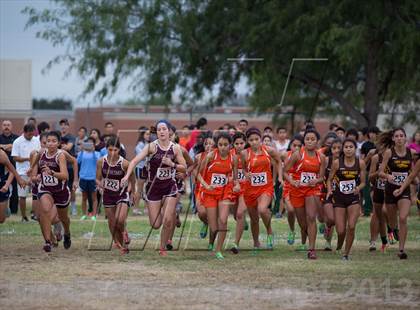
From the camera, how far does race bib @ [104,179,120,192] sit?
15.3 meters

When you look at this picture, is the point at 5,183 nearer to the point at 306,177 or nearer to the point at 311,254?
the point at 306,177

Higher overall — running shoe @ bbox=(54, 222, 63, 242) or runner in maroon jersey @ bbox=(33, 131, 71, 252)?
runner in maroon jersey @ bbox=(33, 131, 71, 252)

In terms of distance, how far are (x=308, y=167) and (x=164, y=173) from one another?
241cm

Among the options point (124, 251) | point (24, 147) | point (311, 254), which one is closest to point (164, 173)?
point (124, 251)

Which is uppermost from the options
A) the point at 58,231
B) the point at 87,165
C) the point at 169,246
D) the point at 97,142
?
the point at 97,142

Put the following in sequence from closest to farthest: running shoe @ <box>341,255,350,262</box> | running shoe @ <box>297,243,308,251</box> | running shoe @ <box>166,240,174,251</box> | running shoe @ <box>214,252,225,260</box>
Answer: running shoe @ <box>341,255,350,262</box> < running shoe @ <box>214,252,225,260</box> < running shoe @ <box>166,240,174,251</box> < running shoe @ <box>297,243,308,251</box>

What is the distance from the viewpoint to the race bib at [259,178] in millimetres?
15711

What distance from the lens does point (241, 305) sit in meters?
10.2

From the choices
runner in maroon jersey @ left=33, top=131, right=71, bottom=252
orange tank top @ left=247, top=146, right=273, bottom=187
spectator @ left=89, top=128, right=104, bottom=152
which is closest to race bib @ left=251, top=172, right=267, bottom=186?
orange tank top @ left=247, top=146, right=273, bottom=187

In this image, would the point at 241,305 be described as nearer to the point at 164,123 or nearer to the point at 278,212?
the point at 164,123

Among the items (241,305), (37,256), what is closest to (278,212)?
(37,256)

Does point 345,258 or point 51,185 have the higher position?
point 51,185

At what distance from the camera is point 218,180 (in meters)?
15.1

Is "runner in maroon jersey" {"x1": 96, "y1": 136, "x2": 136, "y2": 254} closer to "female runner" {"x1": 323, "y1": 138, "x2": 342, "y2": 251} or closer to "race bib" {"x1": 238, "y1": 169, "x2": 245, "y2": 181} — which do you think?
"race bib" {"x1": 238, "y1": 169, "x2": 245, "y2": 181}
